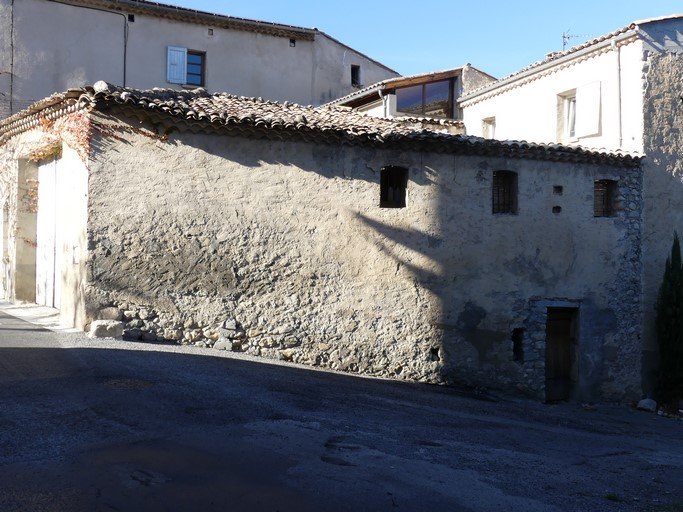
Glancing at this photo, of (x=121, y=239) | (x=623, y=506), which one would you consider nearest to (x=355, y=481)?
(x=623, y=506)

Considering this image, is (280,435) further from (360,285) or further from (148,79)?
(148,79)

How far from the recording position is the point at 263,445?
6.70m

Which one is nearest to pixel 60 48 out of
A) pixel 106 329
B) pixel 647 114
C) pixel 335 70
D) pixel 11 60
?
pixel 11 60

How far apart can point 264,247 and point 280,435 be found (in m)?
5.47

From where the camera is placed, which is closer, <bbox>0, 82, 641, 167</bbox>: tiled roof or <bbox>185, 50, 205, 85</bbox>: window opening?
<bbox>0, 82, 641, 167</bbox>: tiled roof

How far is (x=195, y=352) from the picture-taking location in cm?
1102

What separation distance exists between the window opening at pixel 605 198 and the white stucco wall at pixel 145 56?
12.2 meters

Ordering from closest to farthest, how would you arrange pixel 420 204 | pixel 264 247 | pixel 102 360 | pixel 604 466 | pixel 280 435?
pixel 280 435 → pixel 604 466 → pixel 102 360 → pixel 264 247 → pixel 420 204

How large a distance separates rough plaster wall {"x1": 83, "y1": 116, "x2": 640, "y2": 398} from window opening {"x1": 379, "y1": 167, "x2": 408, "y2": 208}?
20 cm

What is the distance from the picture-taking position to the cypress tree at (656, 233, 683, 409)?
15.2m

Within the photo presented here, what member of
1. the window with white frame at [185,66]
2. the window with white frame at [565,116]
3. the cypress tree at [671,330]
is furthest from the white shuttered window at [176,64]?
the cypress tree at [671,330]

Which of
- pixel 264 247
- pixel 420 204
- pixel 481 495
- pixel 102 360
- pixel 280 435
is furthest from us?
pixel 420 204

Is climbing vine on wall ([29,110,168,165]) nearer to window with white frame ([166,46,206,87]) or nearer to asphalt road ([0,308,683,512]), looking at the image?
asphalt road ([0,308,683,512])

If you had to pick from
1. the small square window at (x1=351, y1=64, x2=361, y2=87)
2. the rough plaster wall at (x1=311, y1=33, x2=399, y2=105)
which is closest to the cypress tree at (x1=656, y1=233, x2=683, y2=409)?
the rough plaster wall at (x1=311, y1=33, x2=399, y2=105)
